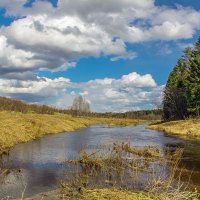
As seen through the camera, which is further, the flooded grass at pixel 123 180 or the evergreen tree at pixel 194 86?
the evergreen tree at pixel 194 86

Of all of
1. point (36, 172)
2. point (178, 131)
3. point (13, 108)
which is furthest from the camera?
point (13, 108)

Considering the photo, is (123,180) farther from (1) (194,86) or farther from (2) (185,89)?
(2) (185,89)

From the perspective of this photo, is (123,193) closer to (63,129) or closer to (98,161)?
(98,161)

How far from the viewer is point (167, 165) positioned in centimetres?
2536

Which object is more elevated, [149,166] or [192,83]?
[192,83]

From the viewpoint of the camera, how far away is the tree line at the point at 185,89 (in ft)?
258

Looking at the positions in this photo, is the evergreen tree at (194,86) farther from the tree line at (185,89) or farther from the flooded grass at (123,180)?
the flooded grass at (123,180)

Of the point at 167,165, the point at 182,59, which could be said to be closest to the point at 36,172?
the point at 167,165

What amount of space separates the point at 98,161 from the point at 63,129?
43.4 metres

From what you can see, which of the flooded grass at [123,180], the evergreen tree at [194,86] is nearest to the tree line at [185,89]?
the evergreen tree at [194,86]

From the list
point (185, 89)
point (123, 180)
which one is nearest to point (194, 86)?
point (185, 89)

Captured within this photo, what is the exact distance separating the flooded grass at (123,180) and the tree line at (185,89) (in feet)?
172

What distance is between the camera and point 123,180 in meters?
19.2

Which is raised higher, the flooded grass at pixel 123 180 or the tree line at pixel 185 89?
the tree line at pixel 185 89
